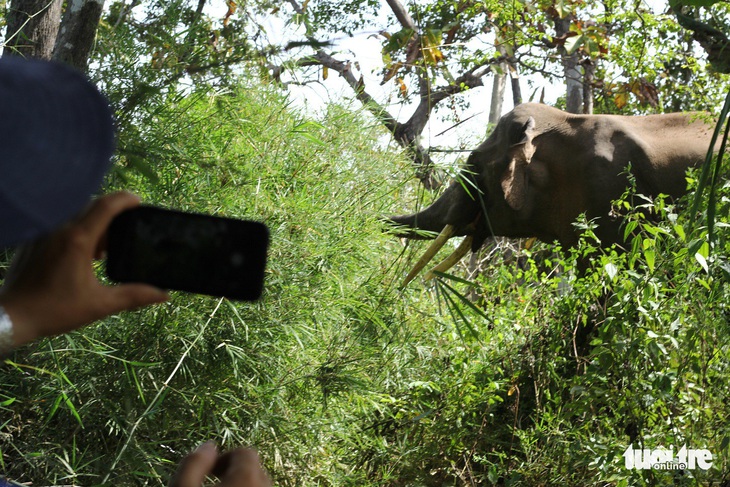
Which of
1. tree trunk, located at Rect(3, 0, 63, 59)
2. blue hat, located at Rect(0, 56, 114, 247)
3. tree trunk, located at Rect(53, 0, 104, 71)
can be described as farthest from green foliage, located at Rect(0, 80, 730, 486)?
blue hat, located at Rect(0, 56, 114, 247)

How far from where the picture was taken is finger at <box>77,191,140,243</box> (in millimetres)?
463

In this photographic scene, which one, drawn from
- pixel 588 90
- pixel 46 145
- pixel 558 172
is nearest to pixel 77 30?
pixel 46 145

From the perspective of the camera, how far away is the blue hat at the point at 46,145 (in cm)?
38

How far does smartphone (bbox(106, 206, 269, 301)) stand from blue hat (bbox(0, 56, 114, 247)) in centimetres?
8

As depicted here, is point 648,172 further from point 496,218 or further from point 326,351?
point 326,351

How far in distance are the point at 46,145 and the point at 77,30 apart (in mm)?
2181

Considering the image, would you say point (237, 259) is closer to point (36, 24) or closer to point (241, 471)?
point (241, 471)

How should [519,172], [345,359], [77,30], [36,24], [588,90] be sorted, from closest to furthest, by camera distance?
[77,30] → [36,24] → [345,359] → [519,172] → [588,90]

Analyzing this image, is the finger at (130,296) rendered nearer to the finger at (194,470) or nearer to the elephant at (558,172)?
the finger at (194,470)

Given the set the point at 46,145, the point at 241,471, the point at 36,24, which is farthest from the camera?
the point at 36,24

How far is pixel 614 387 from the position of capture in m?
2.75

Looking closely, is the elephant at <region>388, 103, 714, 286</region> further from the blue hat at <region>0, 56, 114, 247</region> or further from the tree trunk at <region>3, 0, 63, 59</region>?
the blue hat at <region>0, 56, 114, 247</region>

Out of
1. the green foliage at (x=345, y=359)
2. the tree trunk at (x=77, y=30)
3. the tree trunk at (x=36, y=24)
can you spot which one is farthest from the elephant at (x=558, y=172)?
the tree trunk at (x=77, y=30)

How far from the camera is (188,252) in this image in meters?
0.52
